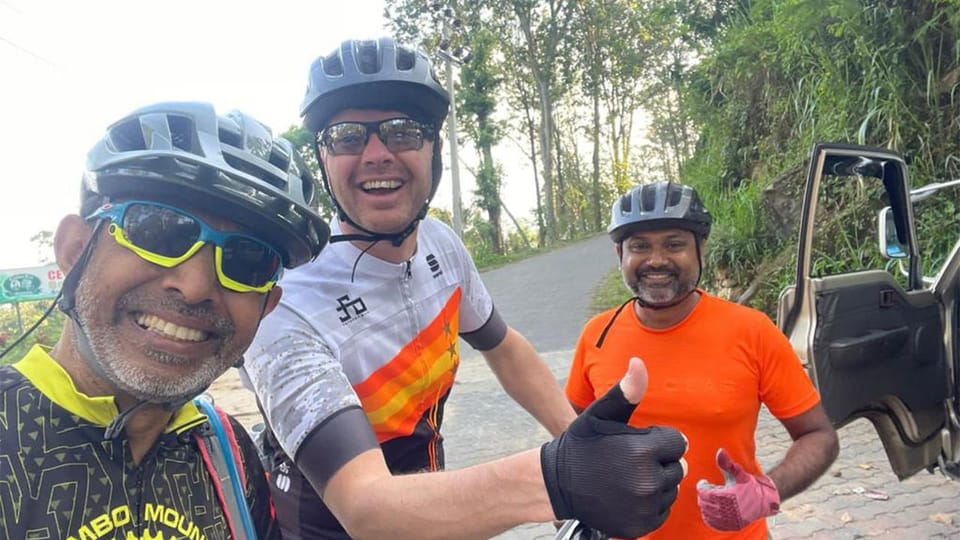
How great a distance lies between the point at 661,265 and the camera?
242 centimetres

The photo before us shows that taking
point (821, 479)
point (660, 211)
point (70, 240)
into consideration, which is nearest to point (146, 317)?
point (70, 240)

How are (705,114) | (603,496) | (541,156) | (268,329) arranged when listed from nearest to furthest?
(603,496)
(268,329)
(705,114)
(541,156)

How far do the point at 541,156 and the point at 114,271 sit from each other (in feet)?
91.5

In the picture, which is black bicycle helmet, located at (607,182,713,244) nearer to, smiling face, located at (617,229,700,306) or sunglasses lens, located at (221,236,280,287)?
smiling face, located at (617,229,700,306)

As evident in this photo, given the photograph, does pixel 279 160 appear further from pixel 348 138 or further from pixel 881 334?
pixel 881 334

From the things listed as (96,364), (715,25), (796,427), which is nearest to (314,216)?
(96,364)

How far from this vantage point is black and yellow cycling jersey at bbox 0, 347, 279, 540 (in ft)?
3.67

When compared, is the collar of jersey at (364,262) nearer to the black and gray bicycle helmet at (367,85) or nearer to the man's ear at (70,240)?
the black and gray bicycle helmet at (367,85)

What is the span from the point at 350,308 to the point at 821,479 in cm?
432

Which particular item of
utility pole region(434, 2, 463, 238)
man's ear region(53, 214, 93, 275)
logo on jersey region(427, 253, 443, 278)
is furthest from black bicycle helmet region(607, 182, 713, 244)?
utility pole region(434, 2, 463, 238)

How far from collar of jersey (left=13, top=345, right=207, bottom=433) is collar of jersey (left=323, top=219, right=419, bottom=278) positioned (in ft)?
2.31

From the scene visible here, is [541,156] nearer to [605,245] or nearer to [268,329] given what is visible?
[605,245]

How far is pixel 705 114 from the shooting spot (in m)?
11.7

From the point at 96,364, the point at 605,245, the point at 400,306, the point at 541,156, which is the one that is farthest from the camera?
the point at 541,156
